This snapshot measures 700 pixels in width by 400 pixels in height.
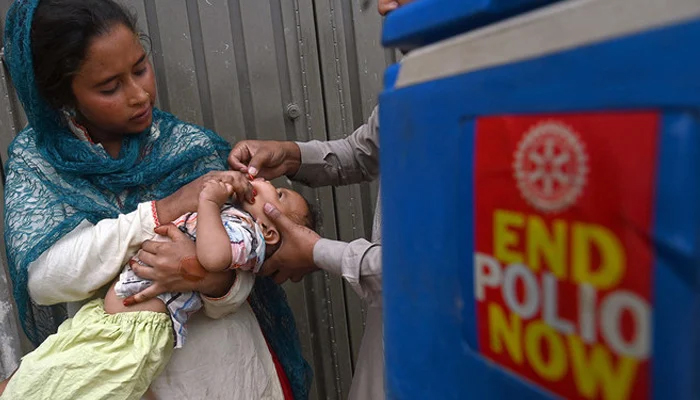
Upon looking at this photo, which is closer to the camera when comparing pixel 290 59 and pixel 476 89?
pixel 476 89

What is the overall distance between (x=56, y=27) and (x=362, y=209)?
1312 mm

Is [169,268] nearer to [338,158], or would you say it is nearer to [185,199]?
[185,199]

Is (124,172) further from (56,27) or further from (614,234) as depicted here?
(614,234)

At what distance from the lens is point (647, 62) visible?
41 centimetres

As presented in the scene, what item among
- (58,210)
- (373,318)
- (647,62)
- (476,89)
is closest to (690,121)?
(647,62)

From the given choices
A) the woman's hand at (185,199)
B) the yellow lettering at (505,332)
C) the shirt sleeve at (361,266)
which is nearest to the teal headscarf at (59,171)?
the woman's hand at (185,199)

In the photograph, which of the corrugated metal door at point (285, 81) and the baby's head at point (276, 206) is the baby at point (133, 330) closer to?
the baby's head at point (276, 206)

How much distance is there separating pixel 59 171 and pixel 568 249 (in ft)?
4.08

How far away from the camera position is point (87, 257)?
127 cm

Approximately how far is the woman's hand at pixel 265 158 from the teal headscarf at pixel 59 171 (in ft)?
0.21

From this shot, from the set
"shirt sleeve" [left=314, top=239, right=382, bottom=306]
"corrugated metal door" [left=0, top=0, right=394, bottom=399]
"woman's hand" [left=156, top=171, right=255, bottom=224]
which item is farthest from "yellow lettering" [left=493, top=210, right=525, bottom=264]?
"corrugated metal door" [left=0, top=0, right=394, bottom=399]

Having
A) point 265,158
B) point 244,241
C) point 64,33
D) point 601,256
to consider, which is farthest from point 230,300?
point 601,256

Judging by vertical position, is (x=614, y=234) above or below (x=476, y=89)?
below

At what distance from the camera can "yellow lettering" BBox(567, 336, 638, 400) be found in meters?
0.45
